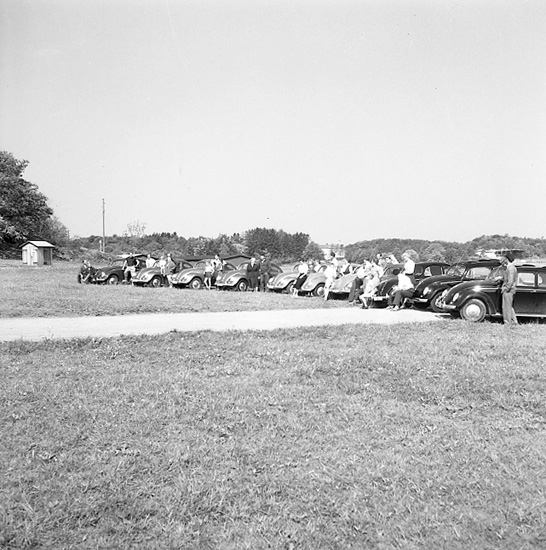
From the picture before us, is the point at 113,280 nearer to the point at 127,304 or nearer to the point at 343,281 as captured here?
the point at 127,304

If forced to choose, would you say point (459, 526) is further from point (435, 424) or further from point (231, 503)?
point (435, 424)

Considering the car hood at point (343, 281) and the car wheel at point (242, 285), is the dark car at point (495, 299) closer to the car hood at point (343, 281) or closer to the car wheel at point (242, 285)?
the car hood at point (343, 281)

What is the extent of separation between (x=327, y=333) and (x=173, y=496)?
6751 millimetres

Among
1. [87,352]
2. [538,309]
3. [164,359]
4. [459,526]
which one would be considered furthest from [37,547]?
[538,309]

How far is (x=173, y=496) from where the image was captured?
3.53m

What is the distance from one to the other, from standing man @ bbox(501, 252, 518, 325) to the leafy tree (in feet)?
177

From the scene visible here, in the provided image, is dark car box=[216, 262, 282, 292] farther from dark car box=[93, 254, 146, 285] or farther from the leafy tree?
the leafy tree

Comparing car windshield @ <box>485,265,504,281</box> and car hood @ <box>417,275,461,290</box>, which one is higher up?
car windshield @ <box>485,265,504,281</box>

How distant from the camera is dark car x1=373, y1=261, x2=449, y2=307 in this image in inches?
643

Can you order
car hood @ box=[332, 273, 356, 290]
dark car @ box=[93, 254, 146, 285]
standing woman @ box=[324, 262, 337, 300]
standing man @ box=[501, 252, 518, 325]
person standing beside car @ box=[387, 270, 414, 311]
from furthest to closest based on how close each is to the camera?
dark car @ box=[93, 254, 146, 285] → standing woman @ box=[324, 262, 337, 300] → car hood @ box=[332, 273, 356, 290] → person standing beside car @ box=[387, 270, 414, 311] → standing man @ box=[501, 252, 518, 325]

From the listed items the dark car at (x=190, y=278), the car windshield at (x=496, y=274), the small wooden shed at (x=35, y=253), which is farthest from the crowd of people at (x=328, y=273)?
the small wooden shed at (x=35, y=253)

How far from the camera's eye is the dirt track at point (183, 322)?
9.99 metres

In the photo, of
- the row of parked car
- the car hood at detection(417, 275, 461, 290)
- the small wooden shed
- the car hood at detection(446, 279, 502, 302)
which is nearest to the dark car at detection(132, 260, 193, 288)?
the row of parked car

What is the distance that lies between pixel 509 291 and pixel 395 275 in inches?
251
